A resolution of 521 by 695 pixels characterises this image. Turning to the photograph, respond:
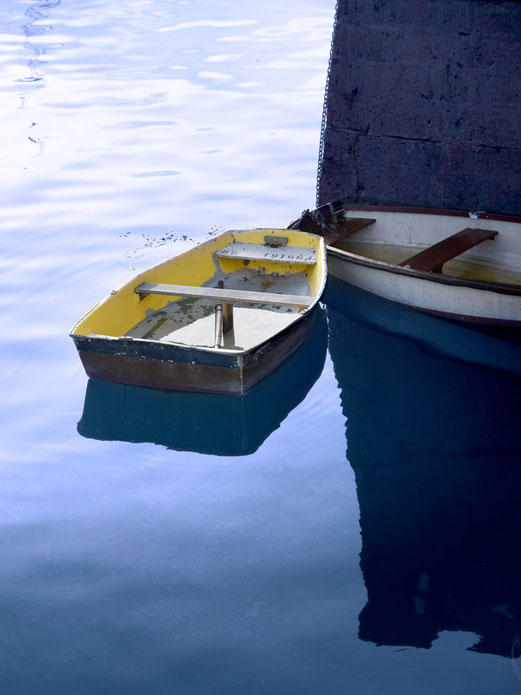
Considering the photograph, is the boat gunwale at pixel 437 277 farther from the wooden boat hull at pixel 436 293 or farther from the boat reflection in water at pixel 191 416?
the boat reflection in water at pixel 191 416

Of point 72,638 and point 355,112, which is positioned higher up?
point 355,112

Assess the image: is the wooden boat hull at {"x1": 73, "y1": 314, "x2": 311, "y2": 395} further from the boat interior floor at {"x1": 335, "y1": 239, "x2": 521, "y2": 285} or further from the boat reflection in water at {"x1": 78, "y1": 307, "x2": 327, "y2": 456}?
the boat interior floor at {"x1": 335, "y1": 239, "x2": 521, "y2": 285}

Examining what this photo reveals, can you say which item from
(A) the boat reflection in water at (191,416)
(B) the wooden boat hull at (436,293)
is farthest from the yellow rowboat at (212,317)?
(B) the wooden boat hull at (436,293)

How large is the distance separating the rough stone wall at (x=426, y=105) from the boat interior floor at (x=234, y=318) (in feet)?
5.48

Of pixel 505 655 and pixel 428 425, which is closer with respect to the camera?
pixel 505 655

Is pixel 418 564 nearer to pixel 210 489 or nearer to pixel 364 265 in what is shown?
pixel 210 489

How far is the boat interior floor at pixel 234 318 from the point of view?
6.95 m

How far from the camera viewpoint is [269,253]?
808cm

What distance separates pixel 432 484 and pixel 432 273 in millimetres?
2522

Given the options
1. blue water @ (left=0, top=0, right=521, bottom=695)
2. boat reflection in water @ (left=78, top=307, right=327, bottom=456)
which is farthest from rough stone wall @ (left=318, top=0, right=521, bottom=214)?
boat reflection in water @ (left=78, top=307, right=327, bottom=456)

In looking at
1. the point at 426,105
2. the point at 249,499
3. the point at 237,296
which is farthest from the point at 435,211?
the point at 249,499

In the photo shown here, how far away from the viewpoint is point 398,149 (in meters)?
8.48

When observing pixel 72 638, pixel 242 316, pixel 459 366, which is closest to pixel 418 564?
pixel 72 638

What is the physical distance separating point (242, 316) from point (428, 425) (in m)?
2.07
